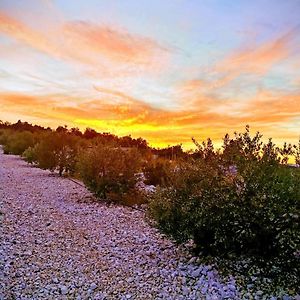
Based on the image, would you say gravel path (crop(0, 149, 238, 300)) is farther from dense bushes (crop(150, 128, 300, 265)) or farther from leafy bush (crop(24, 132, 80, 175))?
leafy bush (crop(24, 132, 80, 175))

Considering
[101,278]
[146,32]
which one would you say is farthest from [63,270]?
[146,32]

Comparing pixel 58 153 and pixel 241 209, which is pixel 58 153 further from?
pixel 241 209

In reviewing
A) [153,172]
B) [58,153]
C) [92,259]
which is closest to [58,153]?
[58,153]

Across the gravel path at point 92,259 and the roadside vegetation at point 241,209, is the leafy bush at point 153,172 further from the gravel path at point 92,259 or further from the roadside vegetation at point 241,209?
the roadside vegetation at point 241,209

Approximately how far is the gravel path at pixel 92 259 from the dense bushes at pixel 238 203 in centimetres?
63

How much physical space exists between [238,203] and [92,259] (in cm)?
293

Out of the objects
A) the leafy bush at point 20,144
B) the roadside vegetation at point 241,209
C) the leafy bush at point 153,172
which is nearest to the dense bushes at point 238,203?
the roadside vegetation at point 241,209

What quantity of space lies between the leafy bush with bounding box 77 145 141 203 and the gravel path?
5.54 ft

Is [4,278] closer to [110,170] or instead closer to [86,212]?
[86,212]

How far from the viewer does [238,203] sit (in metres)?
6.96

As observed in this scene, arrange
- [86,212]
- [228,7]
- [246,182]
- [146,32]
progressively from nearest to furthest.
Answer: [246,182] → [228,7] → [86,212] → [146,32]

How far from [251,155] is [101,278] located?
10.1 feet

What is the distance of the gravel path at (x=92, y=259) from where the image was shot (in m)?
6.70

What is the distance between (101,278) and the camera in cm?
725
